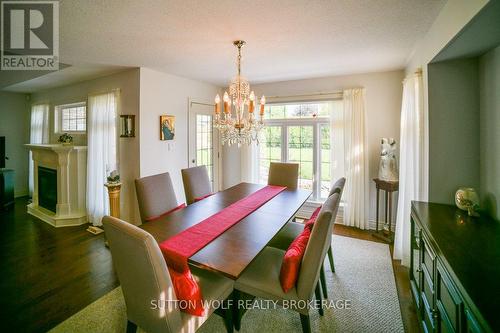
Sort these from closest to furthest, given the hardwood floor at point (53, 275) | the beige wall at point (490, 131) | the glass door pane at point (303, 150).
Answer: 1. the beige wall at point (490, 131)
2. the hardwood floor at point (53, 275)
3. the glass door pane at point (303, 150)

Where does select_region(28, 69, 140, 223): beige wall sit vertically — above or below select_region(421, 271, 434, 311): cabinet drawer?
above

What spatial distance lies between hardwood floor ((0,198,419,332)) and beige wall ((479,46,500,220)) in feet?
3.61

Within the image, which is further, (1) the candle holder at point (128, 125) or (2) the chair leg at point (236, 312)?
(1) the candle holder at point (128, 125)

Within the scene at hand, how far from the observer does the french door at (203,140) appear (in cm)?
417

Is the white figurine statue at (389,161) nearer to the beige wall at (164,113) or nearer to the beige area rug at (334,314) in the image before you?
the beige area rug at (334,314)

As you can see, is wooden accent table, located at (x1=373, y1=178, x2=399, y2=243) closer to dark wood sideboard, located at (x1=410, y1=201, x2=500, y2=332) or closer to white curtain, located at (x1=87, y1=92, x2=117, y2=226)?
dark wood sideboard, located at (x1=410, y1=201, x2=500, y2=332)

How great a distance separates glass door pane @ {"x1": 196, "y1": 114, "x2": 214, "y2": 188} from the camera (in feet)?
14.3

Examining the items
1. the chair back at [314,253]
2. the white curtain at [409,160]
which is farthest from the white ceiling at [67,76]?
the white curtain at [409,160]

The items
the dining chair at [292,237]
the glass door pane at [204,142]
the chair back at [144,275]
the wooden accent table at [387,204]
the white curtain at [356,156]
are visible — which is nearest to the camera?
the chair back at [144,275]

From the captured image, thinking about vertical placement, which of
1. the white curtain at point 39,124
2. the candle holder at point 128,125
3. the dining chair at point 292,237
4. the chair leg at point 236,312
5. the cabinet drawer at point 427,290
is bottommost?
the chair leg at point 236,312

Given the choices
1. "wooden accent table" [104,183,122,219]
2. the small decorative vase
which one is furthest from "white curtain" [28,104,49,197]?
the small decorative vase

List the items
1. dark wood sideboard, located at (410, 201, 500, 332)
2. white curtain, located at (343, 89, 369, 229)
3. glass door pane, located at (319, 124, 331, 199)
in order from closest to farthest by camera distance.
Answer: dark wood sideboard, located at (410, 201, 500, 332) → white curtain, located at (343, 89, 369, 229) → glass door pane, located at (319, 124, 331, 199)

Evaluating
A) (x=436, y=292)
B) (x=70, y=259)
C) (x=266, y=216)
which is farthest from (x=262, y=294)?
(x=70, y=259)

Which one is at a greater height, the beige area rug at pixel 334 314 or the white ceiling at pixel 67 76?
the white ceiling at pixel 67 76
